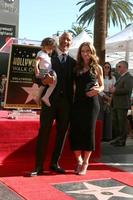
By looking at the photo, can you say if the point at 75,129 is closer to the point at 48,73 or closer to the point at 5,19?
the point at 48,73

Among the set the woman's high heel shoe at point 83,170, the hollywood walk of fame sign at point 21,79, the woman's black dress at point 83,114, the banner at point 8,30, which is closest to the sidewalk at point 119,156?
the woman's high heel shoe at point 83,170

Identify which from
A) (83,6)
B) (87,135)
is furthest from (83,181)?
(83,6)

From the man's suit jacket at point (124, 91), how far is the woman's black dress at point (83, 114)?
330 cm

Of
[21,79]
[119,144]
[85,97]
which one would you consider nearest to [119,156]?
[119,144]

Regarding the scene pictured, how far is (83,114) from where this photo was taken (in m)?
6.20

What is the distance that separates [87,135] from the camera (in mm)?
6250

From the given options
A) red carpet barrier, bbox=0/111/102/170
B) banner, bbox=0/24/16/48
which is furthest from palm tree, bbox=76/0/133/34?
red carpet barrier, bbox=0/111/102/170

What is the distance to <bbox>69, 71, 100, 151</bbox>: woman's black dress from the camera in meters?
6.16

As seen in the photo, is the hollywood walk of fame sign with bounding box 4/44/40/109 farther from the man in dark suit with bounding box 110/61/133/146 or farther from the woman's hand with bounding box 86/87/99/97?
the man in dark suit with bounding box 110/61/133/146

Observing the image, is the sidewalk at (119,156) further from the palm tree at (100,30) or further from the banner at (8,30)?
the banner at (8,30)

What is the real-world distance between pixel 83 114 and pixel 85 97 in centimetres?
23

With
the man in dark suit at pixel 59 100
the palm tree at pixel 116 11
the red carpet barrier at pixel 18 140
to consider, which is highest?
the palm tree at pixel 116 11

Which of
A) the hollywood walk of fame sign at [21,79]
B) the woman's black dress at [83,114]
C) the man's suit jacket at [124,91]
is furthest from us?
the man's suit jacket at [124,91]

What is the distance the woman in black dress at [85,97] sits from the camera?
614 cm
